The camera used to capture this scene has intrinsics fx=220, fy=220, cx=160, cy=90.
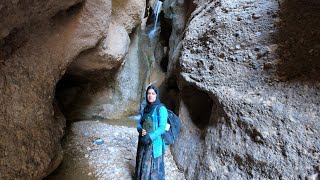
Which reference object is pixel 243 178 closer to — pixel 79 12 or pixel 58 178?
pixel 58 178

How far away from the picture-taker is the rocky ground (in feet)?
12.2

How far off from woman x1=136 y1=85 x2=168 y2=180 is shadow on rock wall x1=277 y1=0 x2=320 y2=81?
5.28ft

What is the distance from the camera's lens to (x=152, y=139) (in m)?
2.87

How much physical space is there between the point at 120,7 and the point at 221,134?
15.4 feet

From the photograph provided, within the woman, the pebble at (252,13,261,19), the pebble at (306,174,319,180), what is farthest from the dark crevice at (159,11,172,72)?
the pebble at (306,174,319,180)

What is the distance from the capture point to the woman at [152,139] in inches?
115

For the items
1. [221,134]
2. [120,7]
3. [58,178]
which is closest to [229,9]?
[221,134]

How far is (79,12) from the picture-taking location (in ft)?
11.5

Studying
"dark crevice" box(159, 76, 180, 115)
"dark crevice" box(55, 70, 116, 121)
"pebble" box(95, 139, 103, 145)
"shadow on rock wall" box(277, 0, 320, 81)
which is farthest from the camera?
"dark crevice" box(55, 70, 116, 121)

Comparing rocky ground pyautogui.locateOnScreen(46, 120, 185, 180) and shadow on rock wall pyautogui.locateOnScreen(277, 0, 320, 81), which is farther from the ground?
shadow on rock wall pyautogui.locateOnScreen(277, 0, 320, 81)

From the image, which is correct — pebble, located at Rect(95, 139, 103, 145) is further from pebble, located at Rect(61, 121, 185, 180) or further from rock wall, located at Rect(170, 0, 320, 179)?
rock wall, located at Rect(170, 0, 320, 179)

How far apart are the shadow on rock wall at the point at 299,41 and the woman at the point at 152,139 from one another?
1608 mm

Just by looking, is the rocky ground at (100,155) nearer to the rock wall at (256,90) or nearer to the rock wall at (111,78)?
the rock wall at (256,90)

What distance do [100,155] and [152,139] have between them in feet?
6.04
